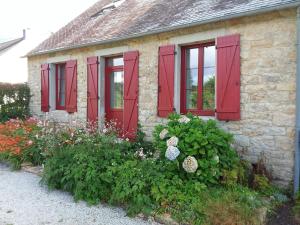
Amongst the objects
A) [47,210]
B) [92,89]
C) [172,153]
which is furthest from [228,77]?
[92,89]

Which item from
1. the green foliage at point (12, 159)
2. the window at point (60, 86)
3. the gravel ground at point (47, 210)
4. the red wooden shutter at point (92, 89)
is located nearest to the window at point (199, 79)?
the red wooden shutter at point (92, 89)

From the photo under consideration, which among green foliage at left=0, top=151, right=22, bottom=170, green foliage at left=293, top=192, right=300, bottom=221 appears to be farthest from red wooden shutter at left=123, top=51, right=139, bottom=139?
green foliage at left=293, top=192, right=300, bottom=221

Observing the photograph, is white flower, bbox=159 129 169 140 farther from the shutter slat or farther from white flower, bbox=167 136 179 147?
the shutter slat

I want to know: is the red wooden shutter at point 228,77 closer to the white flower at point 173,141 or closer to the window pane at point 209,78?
the window pane at point 209,78

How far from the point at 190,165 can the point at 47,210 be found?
6.65 feet

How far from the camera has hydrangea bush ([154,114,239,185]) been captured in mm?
4859

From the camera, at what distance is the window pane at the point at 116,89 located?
894 cm

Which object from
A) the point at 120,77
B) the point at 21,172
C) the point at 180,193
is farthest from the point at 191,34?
the point at 21,172

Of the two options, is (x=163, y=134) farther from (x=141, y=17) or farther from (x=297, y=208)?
(x=141, y=17)

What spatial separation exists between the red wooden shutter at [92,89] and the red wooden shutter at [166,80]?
231 centimetres

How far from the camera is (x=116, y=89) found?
9133 mm

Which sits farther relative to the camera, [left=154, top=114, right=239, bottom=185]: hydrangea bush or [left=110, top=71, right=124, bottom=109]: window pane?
[left=110, top=71, right=124, bottom=109]: window pane

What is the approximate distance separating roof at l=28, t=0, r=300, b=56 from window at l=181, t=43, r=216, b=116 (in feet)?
2.09

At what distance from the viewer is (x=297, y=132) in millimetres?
5176
